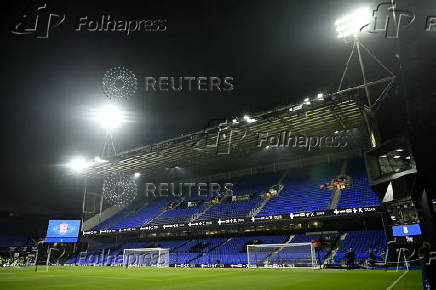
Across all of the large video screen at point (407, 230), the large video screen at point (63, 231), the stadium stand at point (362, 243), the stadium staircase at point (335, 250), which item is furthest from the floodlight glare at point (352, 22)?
the large video screen at point (63, 231)

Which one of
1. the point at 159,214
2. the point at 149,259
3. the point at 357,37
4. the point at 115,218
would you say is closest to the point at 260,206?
the point at 149,259

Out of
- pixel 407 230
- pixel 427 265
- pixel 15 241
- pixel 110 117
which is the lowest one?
pixel 427 265

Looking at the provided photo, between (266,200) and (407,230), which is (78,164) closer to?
(266,200)

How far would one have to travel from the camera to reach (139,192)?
43.6 meters

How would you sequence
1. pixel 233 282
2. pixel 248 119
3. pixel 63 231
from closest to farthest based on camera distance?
pixel 233 282 → pixel 248 119 → pixel 63 231

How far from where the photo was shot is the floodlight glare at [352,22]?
16.7 metres

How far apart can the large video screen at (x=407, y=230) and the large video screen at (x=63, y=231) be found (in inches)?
1425

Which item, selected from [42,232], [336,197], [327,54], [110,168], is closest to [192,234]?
[110,168]

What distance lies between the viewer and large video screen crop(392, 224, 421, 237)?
12916mm

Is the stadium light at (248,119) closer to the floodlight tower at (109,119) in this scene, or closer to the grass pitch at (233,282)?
the floodlight tower at (109,119)

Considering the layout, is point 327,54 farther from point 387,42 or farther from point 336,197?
point 336,197

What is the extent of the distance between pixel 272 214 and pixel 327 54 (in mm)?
14079

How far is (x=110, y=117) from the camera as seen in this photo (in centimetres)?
2362

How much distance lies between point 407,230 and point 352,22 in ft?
41.1
